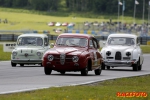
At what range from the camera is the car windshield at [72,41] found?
2517 centimetres

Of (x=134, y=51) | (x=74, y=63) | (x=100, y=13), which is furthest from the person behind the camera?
(x=100, y=13)

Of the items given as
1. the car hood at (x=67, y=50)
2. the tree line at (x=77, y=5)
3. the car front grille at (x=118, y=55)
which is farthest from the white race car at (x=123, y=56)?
the tree line at (x=77, y=5)

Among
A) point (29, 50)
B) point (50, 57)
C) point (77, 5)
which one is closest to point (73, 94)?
point (50, 57)

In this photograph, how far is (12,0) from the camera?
160m

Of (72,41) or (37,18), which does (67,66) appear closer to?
(72,41)

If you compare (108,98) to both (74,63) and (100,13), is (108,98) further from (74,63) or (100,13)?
(100,13)

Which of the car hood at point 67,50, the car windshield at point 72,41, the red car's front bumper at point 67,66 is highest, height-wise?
the car windshield at point 72,41

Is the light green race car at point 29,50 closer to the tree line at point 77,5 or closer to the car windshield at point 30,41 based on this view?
the car windshield at point 30,41

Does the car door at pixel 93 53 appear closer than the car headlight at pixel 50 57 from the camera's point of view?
No

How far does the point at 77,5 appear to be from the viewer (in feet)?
531

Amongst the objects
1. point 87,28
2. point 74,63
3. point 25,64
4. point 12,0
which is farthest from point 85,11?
point 74,63

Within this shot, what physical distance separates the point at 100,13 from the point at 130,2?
7.40 m

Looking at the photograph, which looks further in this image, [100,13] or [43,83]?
[100,13]

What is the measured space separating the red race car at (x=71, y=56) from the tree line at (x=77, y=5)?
129405mm
